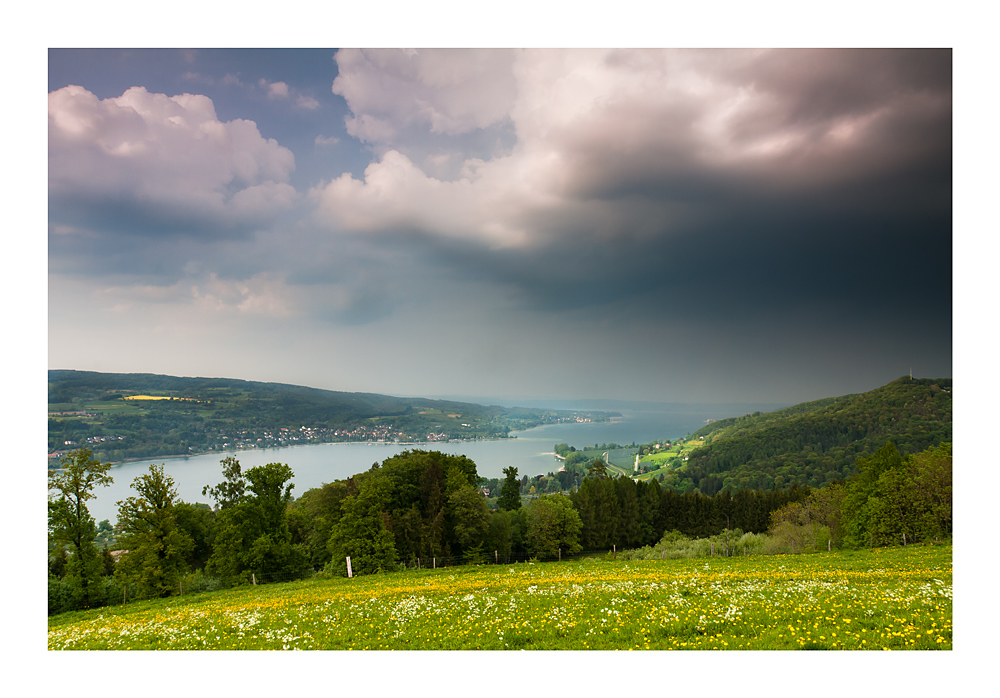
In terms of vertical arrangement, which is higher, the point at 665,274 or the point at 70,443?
the point at 665,274

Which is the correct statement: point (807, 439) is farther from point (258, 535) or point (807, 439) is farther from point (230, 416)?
point (230, 416)

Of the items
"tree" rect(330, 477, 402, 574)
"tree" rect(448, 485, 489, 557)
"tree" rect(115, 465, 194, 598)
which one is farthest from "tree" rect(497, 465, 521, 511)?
"tree" rect(115, 465, 194, 598)

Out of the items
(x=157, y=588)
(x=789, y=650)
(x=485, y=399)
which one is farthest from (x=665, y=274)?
(x=157, y=588)

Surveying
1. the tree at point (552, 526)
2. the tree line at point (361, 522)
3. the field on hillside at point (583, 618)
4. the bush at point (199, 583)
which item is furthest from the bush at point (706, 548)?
the bush at point (199, 583)

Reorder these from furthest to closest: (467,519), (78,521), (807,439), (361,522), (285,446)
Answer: (807,439) → (285,446) → (467,519) → (361,522) → (78,521)

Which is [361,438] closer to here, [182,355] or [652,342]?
[182,355]

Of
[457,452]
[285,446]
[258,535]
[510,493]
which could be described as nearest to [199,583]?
[258,535]

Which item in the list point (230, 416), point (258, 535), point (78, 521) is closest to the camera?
point (78, 521)
